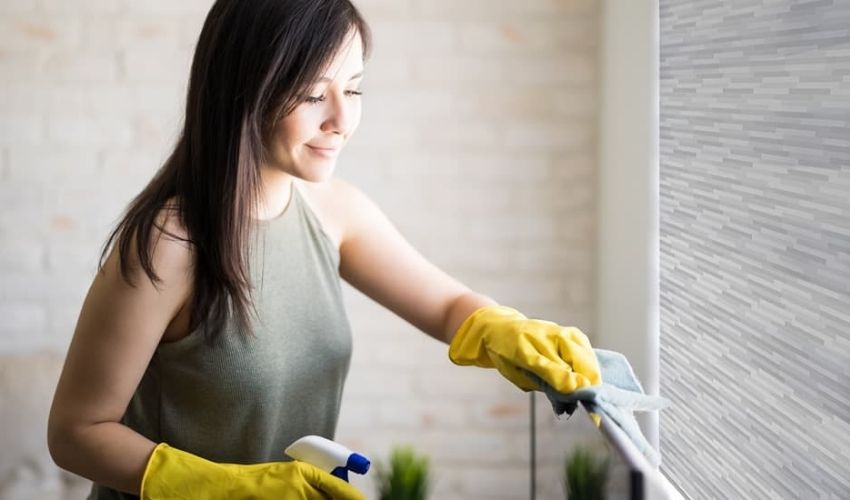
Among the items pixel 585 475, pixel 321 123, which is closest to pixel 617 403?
pixel 585 475

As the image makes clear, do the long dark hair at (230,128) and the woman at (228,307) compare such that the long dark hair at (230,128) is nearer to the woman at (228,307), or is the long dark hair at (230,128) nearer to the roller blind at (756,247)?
the woman at (228,307)

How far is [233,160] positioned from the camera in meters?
1.42

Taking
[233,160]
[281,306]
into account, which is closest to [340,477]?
[281,306]

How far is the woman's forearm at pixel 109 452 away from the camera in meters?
1.38

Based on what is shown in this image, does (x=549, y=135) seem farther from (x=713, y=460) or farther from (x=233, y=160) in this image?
(x=233, y=160)

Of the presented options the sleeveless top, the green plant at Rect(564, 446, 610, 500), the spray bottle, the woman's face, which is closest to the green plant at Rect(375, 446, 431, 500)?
the sleeveless top

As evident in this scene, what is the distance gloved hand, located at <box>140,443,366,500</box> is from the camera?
1.28 meters

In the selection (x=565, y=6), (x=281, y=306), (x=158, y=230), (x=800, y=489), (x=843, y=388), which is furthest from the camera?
(x=565, y=6)

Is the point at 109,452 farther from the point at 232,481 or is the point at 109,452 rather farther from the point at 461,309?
the point at 461,309

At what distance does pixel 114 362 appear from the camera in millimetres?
1386

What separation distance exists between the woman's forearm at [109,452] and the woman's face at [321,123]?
16.5 inches

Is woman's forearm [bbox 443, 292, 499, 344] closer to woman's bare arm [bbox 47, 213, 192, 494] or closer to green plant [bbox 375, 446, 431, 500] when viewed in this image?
green plant [bbox 375, 446, 431, 500]

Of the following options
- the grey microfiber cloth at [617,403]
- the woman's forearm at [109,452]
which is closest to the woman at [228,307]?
the woman's forearm at [109,452]

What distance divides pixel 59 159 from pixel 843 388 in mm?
1810
